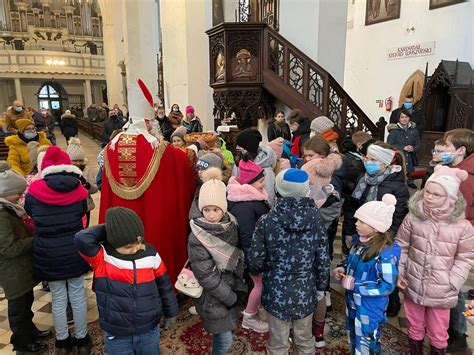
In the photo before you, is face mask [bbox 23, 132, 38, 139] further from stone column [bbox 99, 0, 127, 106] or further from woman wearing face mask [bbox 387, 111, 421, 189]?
stone column [bbox 99, 0, 127, 106]

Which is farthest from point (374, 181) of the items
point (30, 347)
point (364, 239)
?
point (30, 347)

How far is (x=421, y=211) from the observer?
234 cm

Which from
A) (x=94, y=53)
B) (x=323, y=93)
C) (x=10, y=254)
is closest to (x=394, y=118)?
(x=323, y=93)

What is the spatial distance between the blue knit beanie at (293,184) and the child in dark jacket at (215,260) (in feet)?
1.19

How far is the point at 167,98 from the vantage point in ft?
33.8

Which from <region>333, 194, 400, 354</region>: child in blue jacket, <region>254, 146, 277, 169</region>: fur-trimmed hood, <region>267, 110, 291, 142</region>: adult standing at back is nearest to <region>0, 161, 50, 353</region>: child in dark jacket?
<region>254, 146, 277, 169</region>: fur-trimmed hood

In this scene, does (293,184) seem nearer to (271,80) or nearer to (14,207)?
(14,207)

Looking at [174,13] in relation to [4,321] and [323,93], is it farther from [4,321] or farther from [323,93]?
[4,321]

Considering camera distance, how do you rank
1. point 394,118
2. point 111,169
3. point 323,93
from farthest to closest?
point 394,118
point 323,93
point 111,169

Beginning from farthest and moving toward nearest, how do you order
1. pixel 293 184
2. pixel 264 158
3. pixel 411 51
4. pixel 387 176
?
pixel 411 51, pixel 264 158, pixel 387 176, pixel 293 184

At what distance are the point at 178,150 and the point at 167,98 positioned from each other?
24.8 ft

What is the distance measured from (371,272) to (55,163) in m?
2.29

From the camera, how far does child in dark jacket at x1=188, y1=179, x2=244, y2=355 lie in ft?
6.81

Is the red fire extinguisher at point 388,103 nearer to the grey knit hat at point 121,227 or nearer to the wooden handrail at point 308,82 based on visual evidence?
the wooden handrail at point 308,82
